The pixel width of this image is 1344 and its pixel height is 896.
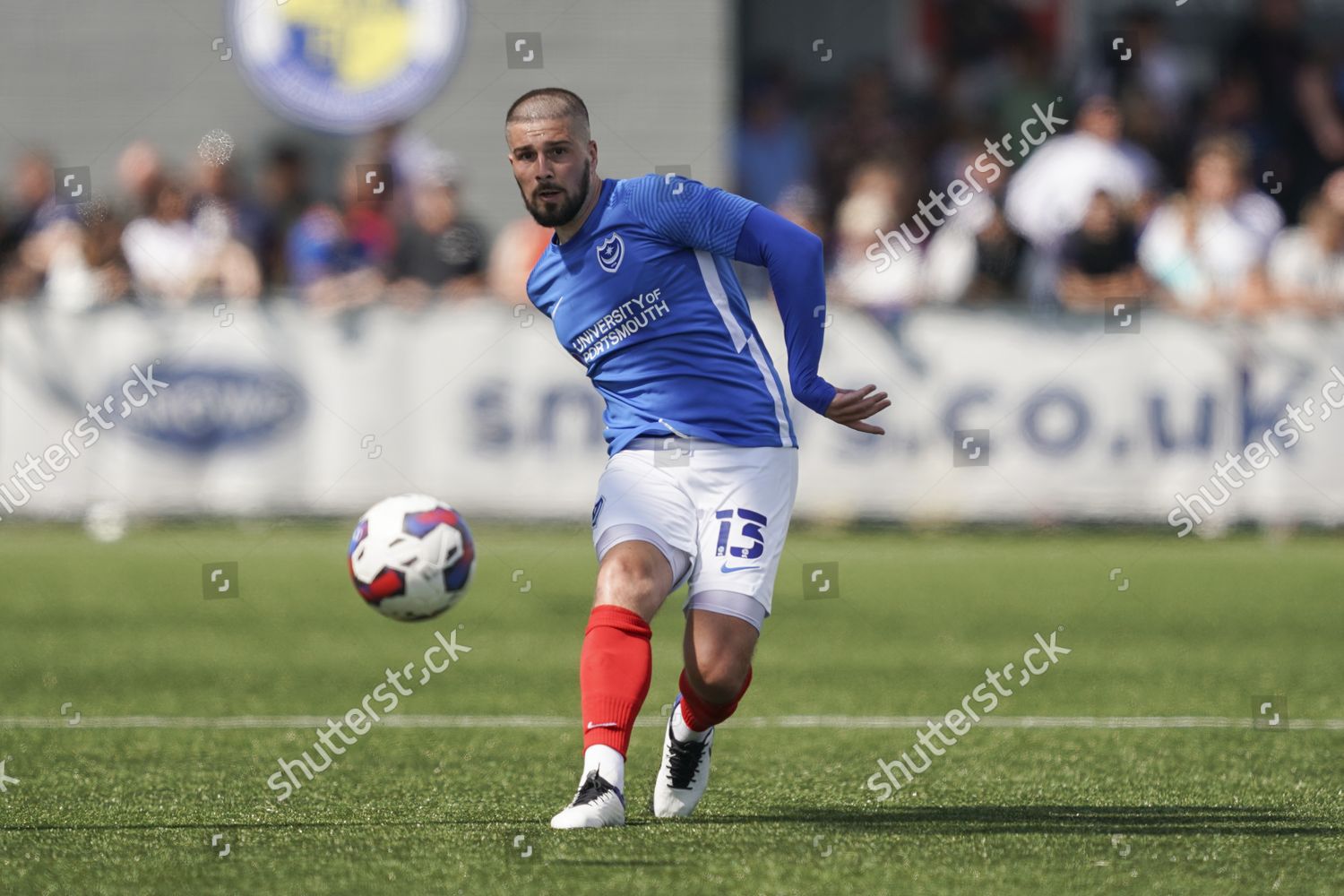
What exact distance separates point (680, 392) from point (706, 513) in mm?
392

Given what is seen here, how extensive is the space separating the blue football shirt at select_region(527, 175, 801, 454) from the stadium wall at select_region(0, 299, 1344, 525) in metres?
8.56

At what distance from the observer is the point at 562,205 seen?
6168 millimetres

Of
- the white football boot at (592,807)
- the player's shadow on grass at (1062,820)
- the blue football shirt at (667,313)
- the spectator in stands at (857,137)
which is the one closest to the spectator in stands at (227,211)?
the spectator in stands at (857,137)

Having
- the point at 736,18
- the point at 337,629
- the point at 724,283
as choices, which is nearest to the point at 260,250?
the point at 337,629

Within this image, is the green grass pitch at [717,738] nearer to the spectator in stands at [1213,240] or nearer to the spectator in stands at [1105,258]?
the spectator in stands at [1105,258]

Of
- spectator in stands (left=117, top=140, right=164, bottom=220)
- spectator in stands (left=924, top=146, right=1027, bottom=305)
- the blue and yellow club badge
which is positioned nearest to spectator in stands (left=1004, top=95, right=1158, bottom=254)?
spectator in stands (left=924, top=146, right=1027, bottom=305)

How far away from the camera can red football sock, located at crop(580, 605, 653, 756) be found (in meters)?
5.80

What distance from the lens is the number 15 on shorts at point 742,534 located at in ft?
20.1

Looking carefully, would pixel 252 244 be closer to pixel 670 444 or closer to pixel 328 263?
pixel 328 263

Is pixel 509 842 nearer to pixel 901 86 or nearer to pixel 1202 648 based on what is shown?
pixel 1202 648

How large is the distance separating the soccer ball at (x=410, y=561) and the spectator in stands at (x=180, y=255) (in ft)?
32.1

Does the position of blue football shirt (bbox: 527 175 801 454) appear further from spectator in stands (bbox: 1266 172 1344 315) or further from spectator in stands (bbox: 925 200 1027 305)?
spectator in stands (bbox: 1266 172 1344 315)

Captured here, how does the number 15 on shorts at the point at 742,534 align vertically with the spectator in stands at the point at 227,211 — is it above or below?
below

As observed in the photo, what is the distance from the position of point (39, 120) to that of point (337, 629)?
11228 mm
